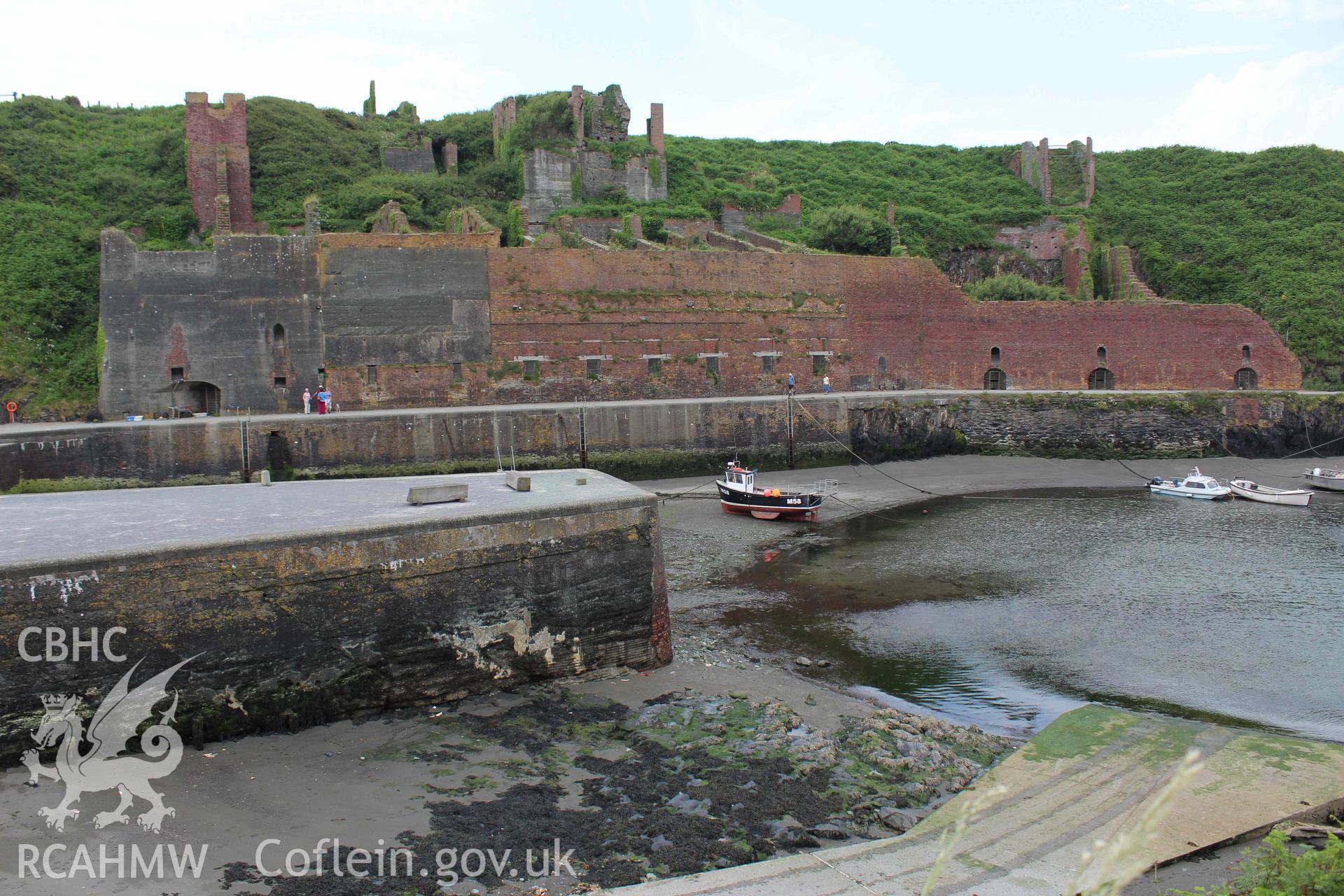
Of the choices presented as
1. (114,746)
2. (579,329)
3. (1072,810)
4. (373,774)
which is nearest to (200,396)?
(579,329)

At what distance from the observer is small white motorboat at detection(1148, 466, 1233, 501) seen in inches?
1081

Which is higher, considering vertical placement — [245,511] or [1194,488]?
[245,511]

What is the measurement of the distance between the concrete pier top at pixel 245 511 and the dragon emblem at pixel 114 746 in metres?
1.37

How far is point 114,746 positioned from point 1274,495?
2807 centimetres

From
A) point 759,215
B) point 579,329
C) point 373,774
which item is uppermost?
point 759,215

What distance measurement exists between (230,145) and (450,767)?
105 feet

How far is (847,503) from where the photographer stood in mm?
26703

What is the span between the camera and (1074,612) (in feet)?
54.2

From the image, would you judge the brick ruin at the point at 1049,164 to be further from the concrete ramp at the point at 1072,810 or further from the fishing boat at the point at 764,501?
the concrete ramp at the point at 1072,810

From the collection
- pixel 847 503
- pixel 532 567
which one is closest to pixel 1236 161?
pixel 847 503

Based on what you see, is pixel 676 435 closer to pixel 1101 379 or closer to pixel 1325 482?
pixel 1101 379

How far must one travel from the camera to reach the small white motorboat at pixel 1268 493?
26.3 m

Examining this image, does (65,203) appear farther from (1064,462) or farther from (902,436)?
(1064,462)

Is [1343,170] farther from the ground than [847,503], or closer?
farther from the ground
